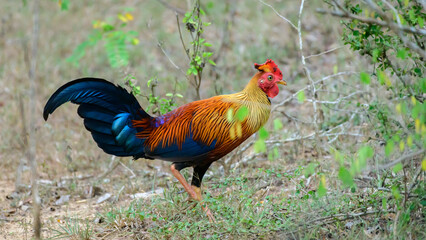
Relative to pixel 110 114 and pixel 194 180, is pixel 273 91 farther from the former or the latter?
pixel 110 114

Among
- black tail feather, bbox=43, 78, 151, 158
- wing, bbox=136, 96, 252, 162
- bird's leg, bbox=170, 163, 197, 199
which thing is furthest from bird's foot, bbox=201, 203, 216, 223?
black tail feather, bbox=43, 78, 151, 158

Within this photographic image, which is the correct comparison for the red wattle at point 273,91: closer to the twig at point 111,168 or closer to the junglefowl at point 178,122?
the junglefowl at point 178,122

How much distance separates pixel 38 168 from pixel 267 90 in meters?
3.62

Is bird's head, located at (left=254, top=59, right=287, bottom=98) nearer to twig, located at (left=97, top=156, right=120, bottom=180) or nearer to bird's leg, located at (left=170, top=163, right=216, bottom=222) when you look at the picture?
bird's leg, located at (left=170, top=163, right=216, bottom=222)

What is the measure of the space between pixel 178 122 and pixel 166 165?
179cm

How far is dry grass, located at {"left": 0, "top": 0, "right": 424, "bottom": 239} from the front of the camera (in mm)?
4203

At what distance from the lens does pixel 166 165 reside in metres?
6.28

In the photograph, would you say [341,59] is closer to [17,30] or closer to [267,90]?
[267,90]

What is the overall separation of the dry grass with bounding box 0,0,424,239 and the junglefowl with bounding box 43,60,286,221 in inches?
16.1

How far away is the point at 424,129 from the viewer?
2873mm

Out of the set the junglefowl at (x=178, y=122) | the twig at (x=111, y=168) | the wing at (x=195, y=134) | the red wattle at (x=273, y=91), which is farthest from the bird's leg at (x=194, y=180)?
the twig at (x=111, y=168)

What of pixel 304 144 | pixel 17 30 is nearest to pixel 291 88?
pixel 304 144

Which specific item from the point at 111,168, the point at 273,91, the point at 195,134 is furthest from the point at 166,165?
the point at 273,91

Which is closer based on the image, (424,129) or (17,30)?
(424,129)
